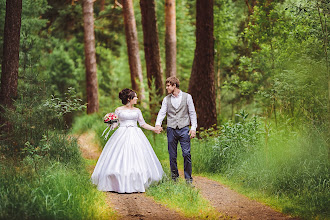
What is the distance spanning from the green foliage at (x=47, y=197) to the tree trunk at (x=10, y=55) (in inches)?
125

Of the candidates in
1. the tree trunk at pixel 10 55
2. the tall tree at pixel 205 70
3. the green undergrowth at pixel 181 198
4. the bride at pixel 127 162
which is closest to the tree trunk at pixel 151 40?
the tall tree at pixel 205 70

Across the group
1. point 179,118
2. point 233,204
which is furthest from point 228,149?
point 233,204

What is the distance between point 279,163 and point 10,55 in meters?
6.94

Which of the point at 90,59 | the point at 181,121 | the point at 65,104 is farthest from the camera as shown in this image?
the point at 90,59

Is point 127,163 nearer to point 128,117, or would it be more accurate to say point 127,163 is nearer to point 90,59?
point 128,117

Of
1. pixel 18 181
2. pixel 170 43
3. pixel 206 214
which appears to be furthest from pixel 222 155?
pixel 170 43

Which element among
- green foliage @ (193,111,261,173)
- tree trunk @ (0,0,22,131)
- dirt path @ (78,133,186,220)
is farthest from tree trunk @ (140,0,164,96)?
dirt path @ (78,133,186,220)

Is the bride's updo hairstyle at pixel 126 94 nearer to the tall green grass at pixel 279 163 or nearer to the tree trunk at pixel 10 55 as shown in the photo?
the tall green grass at pixel 279 163

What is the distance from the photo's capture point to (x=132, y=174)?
320 inches

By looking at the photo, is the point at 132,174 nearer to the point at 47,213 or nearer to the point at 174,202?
the point at 174,202

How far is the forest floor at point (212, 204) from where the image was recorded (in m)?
6.62

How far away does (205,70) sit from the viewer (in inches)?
527

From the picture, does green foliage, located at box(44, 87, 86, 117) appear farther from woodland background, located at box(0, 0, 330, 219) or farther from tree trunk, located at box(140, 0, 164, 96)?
tree trunk, located at box(140, 0, 164, 96)

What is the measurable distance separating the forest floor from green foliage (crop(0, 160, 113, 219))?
374 millimetres
